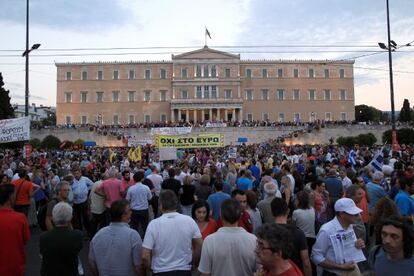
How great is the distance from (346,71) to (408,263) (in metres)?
75.0

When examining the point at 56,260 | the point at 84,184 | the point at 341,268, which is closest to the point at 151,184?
the point at 84,184

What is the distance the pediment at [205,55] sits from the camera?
7127 cm

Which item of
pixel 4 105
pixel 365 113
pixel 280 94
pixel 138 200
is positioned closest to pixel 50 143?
pixel 4 105

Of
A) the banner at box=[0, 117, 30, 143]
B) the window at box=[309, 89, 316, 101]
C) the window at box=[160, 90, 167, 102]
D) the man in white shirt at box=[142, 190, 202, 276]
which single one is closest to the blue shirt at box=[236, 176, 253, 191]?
the man in white shirt at box=[142, 190, 202, 276]

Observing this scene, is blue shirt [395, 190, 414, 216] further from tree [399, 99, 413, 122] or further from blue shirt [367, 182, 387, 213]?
tree [399, 99, 413, 122]

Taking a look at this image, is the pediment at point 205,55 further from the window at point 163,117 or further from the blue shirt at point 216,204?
the blue shirt at point 216,204

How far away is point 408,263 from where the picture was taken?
123 inches

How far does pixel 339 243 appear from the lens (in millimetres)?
4180

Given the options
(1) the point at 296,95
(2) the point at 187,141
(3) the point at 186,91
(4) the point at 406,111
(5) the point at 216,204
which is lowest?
(5) the point at 216,204

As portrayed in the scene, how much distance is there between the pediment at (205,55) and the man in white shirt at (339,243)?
68.3m

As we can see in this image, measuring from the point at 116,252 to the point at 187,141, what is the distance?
14259 millimetres

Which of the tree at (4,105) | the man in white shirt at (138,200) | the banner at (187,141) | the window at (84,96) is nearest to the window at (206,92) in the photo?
the window at (84,96)

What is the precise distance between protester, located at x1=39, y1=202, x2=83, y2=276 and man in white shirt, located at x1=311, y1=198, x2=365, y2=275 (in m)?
2.33

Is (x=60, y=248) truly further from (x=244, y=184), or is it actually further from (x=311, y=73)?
(x=311, y=73)
